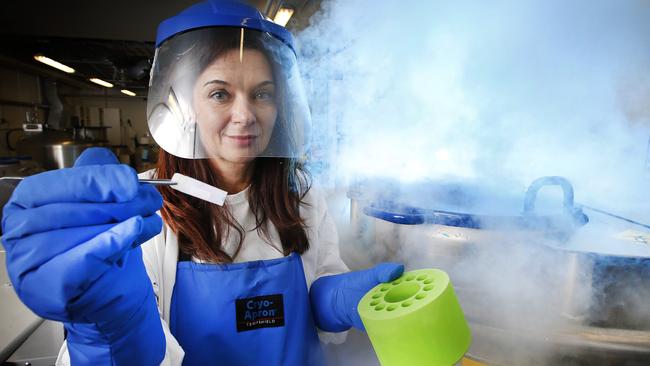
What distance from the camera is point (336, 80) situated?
52.4 inches

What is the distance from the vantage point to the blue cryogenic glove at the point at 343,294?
2.59 ft

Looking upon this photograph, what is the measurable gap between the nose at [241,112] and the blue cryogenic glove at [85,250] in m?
0.23

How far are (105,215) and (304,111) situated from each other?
1.78 ft

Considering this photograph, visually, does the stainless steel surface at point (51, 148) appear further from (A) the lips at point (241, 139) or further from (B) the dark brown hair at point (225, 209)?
(A) the lips at point (241, 139)

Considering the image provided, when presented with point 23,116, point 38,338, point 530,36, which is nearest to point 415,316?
point 530,36

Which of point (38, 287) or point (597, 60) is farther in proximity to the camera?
point (597, 60)

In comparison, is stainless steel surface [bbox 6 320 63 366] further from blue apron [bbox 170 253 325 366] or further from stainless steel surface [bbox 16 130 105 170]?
→ stainless steel surface [bbox 16 130 105 170]

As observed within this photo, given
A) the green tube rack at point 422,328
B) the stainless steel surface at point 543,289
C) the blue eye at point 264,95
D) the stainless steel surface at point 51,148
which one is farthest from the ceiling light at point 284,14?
the stainless steel surface at point 51,148

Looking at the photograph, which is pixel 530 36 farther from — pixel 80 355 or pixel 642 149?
pixel 80 355

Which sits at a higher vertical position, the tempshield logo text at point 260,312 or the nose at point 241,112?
the nose at point 241,112

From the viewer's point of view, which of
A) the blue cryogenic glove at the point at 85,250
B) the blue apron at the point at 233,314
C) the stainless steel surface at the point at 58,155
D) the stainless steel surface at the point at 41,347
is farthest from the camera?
the stainless steel surface at the point at 58,155

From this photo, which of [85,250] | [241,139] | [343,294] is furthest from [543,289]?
[85,250]

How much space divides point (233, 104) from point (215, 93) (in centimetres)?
5

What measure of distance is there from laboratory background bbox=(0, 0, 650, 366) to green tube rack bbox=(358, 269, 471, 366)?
302 mm
